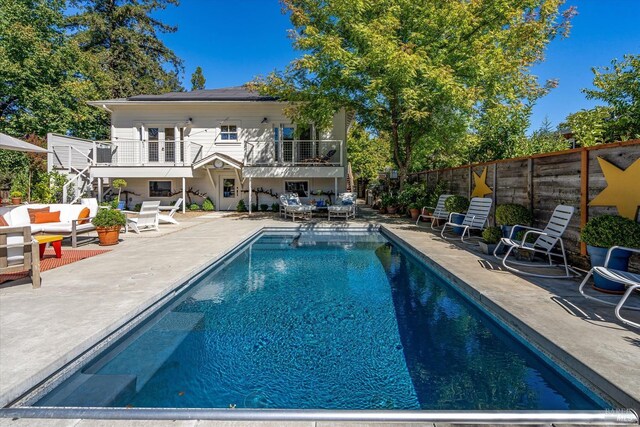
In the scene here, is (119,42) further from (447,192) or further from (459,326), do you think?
(459,326)

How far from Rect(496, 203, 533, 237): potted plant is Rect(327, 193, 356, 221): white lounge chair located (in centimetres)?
756

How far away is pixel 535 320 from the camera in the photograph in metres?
3.48

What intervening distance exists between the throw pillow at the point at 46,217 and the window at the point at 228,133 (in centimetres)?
1076

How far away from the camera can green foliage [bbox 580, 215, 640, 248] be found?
4191mm

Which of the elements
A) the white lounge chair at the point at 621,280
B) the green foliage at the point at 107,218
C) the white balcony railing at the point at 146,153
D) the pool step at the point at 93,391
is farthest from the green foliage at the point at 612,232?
the white balcony railing at the point at 146,153

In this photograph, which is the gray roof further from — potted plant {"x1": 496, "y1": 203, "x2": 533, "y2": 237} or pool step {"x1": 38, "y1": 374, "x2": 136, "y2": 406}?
pool step {"x1": 38, "y1": 374, "x2": 136, "y2": 406}

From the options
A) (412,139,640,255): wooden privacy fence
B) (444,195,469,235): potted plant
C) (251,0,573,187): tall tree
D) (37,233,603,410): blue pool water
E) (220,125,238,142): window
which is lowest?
(37,233,603,410): blue pool water

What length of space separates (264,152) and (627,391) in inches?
670

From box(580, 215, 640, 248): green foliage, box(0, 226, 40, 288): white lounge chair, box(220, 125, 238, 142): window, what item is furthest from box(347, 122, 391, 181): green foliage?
box(0, 226, 40, 288): white lounge chair

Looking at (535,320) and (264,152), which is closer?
(535,320)

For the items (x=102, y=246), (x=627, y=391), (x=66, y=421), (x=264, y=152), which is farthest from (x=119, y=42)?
(x=627, y=391)

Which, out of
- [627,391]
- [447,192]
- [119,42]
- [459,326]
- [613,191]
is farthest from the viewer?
[119,42]

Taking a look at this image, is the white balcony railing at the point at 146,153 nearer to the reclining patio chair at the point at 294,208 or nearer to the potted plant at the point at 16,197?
the potted plant at the point at 16,197

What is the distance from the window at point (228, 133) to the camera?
1808 centimetres
